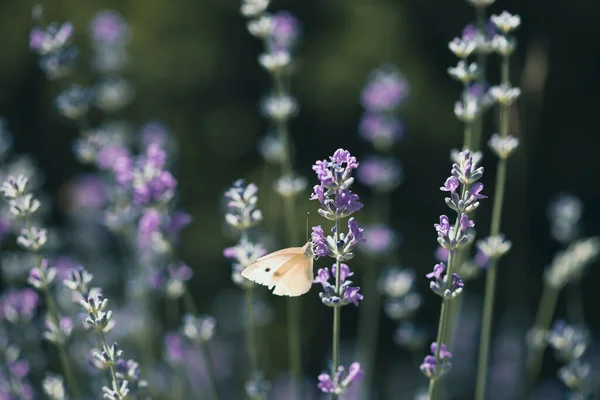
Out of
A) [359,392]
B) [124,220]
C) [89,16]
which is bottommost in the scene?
[359,392]

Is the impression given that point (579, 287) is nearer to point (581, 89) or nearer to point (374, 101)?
point (581, 89)

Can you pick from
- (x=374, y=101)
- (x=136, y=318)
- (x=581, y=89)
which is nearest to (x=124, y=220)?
(x=136, y=318)

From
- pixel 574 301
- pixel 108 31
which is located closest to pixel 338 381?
pixel 108 31

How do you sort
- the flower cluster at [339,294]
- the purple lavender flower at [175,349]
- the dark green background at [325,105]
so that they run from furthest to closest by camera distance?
1. the dark green background at [325,105]
2. the purple lavender flower at [175,349]
3. the flower cluster at [339,294]

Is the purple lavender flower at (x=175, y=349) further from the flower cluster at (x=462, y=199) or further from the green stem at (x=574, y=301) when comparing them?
the green stem at (x=574, y=301)

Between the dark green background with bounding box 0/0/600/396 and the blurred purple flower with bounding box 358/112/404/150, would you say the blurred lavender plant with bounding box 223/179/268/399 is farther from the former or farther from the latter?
the dark green background with bounding box 0/0/600/396

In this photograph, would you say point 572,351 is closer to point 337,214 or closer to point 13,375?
point 337,214

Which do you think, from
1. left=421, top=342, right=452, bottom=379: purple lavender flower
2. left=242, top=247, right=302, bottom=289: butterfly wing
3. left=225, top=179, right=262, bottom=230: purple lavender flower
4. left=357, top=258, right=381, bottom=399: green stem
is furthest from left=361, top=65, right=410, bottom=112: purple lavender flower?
Result: left=421, top=342, right=452, bottom=379: purple lavender flower

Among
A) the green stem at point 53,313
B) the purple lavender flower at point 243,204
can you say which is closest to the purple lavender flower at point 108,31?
the green stem at point 53,313
